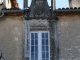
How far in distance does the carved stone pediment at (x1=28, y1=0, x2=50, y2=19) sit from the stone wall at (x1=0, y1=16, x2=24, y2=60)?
28.0 inches

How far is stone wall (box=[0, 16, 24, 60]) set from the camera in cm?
1452

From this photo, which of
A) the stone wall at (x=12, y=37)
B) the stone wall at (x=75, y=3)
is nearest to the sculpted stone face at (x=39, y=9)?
the stone wall at (x=12, y=37)

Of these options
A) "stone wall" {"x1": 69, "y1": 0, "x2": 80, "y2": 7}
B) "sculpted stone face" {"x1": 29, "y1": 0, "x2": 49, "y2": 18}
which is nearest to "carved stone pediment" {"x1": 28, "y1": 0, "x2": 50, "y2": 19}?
"sculpted stone face" {"x1": 29, "y1": 0, "x2": 49, "y2": 18}

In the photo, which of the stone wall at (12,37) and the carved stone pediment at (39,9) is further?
the carved stone pediment at (39,9)

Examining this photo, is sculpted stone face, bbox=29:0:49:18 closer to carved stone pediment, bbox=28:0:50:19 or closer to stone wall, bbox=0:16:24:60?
carved stone pediment, bbox=28:0:50:19

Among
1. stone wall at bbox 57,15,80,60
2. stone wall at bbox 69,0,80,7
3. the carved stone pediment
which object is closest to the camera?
stone wall at bbox 57,15,80,60

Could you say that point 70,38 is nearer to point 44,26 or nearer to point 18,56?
point 44,26

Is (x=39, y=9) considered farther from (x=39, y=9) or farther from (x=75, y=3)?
(x=75, y=3)

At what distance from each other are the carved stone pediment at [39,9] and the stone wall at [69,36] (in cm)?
79

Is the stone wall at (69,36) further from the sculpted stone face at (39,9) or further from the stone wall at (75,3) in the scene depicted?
the stone wall at (75,3)

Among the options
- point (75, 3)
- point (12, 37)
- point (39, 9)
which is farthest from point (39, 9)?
point (75, 3)

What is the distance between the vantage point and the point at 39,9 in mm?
15289

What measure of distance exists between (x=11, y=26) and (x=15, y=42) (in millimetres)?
874

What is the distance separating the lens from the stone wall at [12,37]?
14.5 meters
